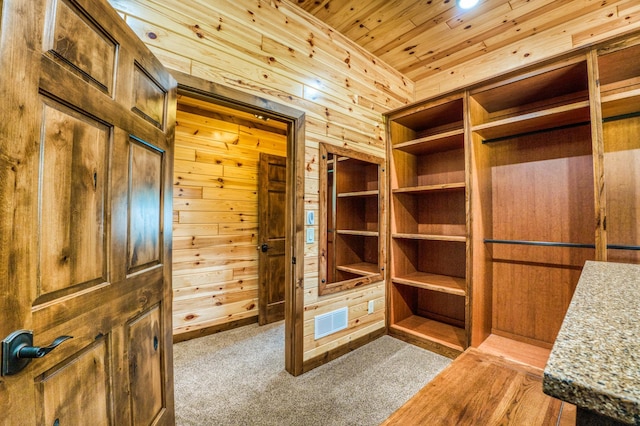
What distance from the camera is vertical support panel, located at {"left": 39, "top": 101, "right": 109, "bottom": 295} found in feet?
2.88

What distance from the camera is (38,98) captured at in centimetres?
83

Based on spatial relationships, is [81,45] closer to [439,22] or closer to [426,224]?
[439,22]

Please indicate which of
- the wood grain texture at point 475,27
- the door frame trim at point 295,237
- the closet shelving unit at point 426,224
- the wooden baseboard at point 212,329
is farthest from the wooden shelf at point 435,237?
the wooden baseboard at point 212,329

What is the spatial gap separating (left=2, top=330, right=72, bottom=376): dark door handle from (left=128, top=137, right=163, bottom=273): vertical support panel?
1.60ft

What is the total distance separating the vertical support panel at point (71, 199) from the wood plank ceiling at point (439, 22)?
2092 mm

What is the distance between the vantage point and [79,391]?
0.99 metres

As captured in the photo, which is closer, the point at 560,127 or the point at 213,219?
the point at 560,127

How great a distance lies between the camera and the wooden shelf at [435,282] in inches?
→ 102

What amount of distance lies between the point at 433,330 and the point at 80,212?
3108 mm

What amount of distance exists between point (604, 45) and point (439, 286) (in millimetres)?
2164

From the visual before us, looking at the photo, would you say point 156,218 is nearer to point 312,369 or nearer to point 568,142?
point 312,369

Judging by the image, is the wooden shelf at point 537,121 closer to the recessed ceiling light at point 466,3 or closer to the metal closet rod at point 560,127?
the metal closet rod at point 560,127

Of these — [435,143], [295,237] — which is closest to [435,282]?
[435,143]

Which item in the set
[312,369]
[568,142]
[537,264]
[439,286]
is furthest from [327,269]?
[568,142]
